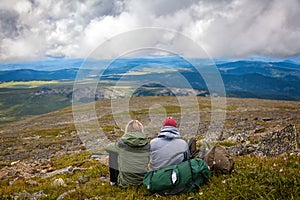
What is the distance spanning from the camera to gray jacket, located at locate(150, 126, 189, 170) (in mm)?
9617

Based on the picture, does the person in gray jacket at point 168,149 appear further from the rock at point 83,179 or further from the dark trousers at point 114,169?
the rock at point 83,179


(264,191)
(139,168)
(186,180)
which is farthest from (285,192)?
(139,168)

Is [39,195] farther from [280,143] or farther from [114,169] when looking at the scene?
[280,143]

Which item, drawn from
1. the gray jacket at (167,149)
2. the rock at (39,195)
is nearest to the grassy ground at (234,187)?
Result: the rock at (39,195)

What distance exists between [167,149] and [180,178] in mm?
1349

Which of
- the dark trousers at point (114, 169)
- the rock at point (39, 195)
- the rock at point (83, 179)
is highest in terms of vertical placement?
the dark trousers at point (114, 169)

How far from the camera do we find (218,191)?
7379 millimetres

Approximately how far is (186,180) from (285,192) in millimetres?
3229

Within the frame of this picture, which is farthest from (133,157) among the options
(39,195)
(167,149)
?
(39,195)

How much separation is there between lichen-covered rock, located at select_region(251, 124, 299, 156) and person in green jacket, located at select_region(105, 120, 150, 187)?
6.49 m

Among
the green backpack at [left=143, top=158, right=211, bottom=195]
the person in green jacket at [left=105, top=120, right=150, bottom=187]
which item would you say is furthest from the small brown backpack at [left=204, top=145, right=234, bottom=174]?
the person in green jacket at [left=105, top=120, right=150, bottom=187]

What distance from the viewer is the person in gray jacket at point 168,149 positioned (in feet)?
31.6

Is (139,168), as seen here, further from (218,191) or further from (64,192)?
(218,191)

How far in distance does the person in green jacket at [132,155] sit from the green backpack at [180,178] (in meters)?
1.45
